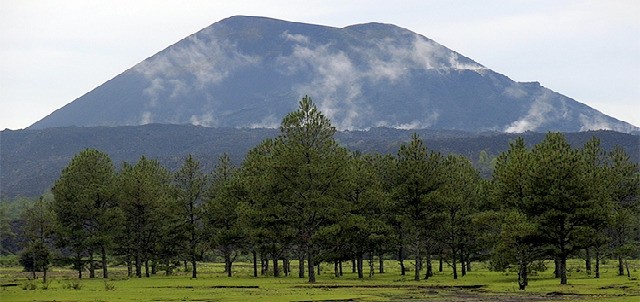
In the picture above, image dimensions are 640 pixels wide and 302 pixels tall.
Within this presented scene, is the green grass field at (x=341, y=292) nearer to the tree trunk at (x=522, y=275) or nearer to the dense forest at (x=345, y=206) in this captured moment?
the tree trunk at (x=522, y=275)

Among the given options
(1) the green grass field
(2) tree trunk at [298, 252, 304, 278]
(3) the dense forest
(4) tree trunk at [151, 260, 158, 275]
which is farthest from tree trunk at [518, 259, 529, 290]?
(4) tree trunk at [151, 260, 158, 275]

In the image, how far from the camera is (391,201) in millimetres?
84688

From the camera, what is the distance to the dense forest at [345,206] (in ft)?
237

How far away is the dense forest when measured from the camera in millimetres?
72188

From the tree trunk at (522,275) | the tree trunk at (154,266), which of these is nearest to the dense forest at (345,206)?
the tree trunk at (522,275)

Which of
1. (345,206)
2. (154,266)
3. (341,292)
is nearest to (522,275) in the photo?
(341,292)

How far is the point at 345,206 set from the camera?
82188mm

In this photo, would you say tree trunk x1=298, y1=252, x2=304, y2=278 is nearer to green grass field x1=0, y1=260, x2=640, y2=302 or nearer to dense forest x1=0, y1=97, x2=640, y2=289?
dense forest x1=0, y1=97, x2=640, y2=289

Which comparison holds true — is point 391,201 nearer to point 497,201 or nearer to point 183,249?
point 497,201

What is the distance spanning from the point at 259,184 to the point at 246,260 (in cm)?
9213

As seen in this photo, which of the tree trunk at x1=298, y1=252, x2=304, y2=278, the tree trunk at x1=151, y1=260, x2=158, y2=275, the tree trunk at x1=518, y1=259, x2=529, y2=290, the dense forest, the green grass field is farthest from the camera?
the tree trunk at x1=151, y1=260, x2=158, y2=275

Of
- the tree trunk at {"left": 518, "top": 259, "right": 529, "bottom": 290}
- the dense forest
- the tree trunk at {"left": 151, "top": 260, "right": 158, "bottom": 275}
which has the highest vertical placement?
the dense forest

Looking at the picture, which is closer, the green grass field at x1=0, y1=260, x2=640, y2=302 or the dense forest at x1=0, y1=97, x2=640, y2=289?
the green grass field at x1=0, y1=260, x2=640, y2=302

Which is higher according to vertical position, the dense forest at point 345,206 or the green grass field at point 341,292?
the dense forest at point 345,206
